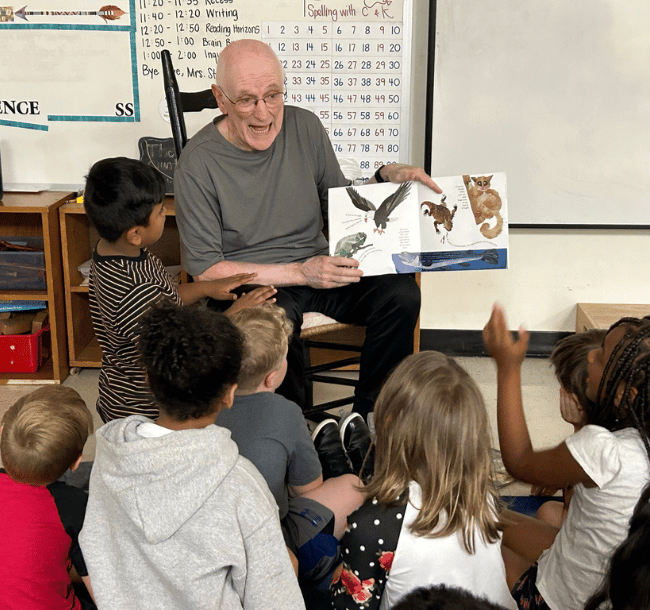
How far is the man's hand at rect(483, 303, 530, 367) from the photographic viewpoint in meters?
1.56

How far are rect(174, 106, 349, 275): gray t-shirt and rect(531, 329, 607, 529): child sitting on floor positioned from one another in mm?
1037

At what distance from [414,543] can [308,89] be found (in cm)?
224

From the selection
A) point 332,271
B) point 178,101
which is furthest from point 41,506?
point 178,101

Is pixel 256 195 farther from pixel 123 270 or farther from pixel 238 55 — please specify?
pixel 123 270

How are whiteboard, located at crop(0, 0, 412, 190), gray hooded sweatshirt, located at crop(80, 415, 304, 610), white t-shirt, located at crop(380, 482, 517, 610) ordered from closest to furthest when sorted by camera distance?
gray hooded sweatshirt, located at crop(80, 415, 304, 610) < white t-shirt, located at crop(380, 482, 517, 610) < whiteboard, located at crop(0, 0, 412, 190)

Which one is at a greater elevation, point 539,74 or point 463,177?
point 539,74

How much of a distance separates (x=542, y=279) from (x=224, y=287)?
5.39 ft

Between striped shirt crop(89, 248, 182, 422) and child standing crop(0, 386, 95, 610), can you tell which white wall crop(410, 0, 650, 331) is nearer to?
striped shirt crop(89, 248, 182, 422)

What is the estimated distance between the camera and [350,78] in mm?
3100

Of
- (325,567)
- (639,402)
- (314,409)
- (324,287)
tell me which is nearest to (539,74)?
(324,287)

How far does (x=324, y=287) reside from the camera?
240 cm

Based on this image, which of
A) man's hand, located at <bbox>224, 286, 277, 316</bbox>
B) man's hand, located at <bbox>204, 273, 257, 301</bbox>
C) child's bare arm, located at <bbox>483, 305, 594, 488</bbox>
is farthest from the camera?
man's hand, located at <bbox>204, 273, 257, 301</bbox>

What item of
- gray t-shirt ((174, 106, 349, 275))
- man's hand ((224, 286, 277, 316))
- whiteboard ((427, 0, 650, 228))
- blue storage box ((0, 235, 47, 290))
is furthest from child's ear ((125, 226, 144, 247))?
whiteboard ((427, 0, 650, 228))

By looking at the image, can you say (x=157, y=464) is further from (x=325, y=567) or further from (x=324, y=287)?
(x=324, y=287)
